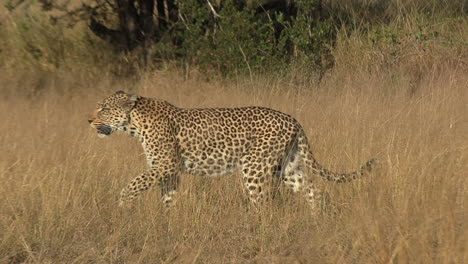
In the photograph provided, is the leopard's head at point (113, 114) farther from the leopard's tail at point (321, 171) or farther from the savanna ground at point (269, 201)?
the leopard's tail at point (321, 171)

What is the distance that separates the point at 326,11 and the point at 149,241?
11501 mm

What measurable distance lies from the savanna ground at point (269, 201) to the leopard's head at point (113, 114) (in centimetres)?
34

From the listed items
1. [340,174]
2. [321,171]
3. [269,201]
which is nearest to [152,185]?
[269,201]

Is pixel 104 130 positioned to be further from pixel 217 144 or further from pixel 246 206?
pixel 246 206

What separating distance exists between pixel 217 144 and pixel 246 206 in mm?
665

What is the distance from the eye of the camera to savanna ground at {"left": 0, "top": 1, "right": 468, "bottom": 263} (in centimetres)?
484

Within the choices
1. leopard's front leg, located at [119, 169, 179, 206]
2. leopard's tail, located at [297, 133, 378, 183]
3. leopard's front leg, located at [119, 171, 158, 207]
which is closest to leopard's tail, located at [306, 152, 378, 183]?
leopard's tail, located at [297, 133, 378, 183]

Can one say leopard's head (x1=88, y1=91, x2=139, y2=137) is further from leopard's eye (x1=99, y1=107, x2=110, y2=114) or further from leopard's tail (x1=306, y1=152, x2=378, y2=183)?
leopard's tail (x1=306, y1=152, x2=378, y2=183)

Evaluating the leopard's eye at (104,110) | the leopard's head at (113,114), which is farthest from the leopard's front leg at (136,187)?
the leopard's eye at (104,110)

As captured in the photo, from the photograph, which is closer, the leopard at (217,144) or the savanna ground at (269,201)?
the savanna ground at (269,201)

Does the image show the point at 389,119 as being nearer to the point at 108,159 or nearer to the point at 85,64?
the point at 108,159

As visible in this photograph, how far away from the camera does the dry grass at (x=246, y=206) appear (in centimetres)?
474

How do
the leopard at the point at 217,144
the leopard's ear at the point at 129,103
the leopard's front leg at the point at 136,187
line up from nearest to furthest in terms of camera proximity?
the leopard's front leg at the point at 136,187, the leopard at the point at 217,144, the leopard's ear at the point at 129,103

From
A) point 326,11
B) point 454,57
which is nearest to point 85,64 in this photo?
point 326,11
